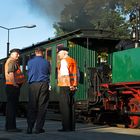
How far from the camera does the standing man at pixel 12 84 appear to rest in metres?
10.7

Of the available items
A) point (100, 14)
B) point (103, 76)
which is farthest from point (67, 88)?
point (100, 14)

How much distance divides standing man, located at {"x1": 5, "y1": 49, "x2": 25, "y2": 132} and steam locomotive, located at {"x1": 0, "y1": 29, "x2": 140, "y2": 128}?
4946 millimetres

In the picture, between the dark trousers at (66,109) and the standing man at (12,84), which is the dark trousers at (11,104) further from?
the dark trousers at (66,109)

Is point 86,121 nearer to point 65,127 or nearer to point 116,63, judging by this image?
point 116,63

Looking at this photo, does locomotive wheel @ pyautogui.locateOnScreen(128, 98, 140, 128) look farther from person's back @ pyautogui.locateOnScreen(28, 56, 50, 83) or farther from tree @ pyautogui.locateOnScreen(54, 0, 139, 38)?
tree @ pyautogui.locateOnScreen(54, 0, 139, 38)

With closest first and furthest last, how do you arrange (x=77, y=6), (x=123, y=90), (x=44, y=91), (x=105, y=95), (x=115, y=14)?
1. (x=44, y=91)
2. (x=123, y=90)
3. (x=105, y=95)
4. (x=77, y=6)
5. (x=115, y=14)

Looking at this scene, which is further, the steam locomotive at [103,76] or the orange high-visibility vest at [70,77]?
the steam locomotive at [103,76]

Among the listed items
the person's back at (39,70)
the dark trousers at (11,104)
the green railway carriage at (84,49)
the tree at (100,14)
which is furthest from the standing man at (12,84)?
the tree at (100,14)

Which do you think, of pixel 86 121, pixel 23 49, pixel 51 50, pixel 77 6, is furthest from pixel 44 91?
pixel 77 6

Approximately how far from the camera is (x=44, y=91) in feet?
33.5

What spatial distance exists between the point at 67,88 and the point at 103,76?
711 cm

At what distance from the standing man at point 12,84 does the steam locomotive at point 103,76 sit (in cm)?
495

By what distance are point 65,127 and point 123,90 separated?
5708 mm

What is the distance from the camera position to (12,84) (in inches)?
424
